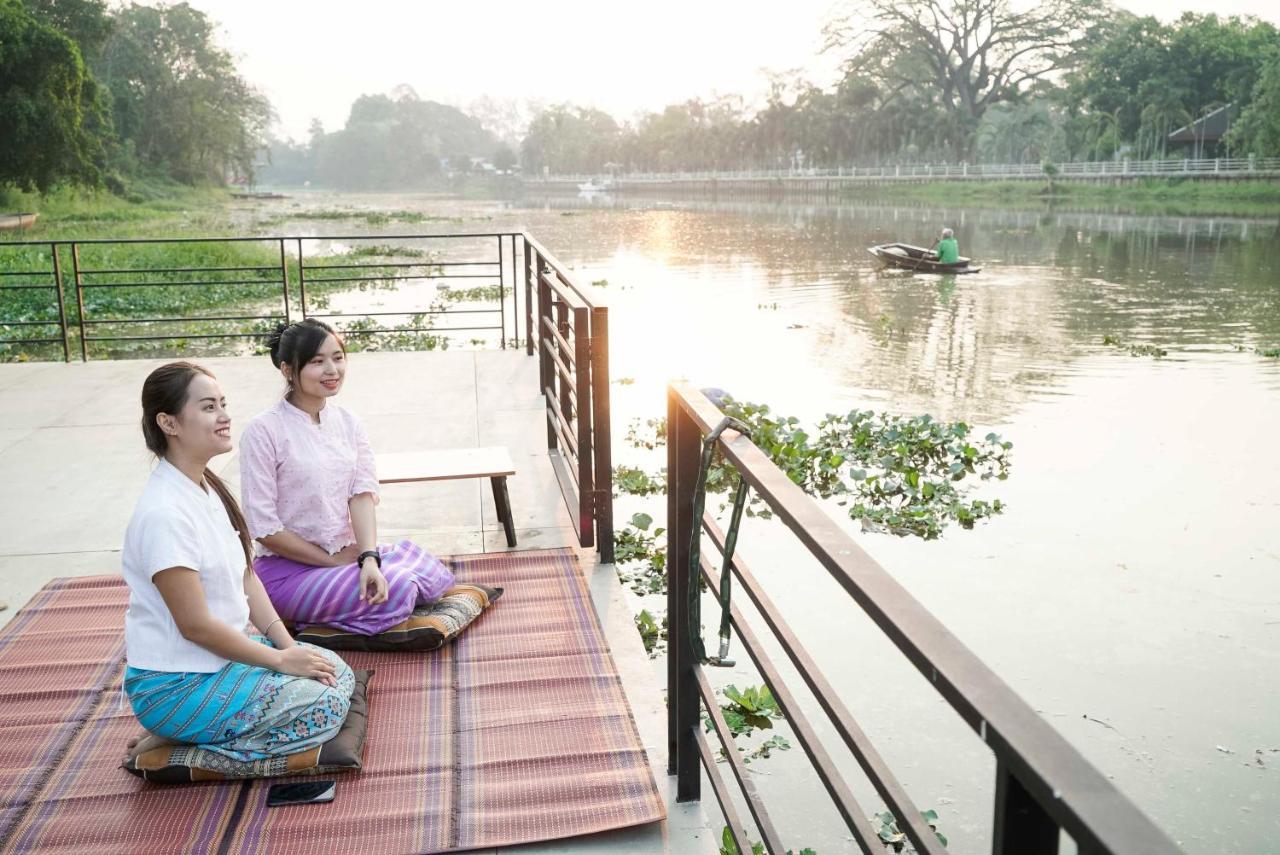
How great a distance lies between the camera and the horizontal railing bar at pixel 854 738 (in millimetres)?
1288

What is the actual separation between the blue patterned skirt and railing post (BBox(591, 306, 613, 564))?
1.66m

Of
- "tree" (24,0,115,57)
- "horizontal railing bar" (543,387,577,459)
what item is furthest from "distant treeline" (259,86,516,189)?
"horizontal railing bar" (543,387,577,459)

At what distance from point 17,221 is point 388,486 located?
2618 cm

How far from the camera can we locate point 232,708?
262 cm

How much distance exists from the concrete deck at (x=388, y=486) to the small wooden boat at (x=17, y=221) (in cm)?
2147

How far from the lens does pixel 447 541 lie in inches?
181

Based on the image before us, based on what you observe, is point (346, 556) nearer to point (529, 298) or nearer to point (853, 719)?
point (853, 719)

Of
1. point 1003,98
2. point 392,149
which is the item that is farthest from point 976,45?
point 392,149

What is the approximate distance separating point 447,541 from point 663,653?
3.33 ft

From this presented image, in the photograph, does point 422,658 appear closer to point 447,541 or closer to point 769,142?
point 447,541

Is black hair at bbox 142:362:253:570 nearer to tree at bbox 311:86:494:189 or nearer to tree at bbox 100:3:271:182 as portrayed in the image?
tree at bbox 100:3:271:182

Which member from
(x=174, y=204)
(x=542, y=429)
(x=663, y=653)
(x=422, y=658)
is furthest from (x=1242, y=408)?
(x=174, y=204)

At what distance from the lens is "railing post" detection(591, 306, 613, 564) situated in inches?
160

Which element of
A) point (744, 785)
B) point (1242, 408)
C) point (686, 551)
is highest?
point (686, 551)
